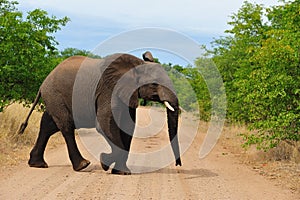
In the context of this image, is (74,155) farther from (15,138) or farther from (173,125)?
(15,138)

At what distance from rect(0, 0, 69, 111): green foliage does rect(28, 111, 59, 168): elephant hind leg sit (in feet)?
11.3

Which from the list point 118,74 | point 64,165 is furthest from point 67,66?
point 64,165

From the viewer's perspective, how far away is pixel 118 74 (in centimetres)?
1064

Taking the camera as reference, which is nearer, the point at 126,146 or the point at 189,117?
the point at 126,146

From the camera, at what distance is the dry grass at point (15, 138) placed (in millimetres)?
12188

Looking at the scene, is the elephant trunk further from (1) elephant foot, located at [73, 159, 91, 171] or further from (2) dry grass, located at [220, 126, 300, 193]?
(2) dry grass, located at [220, 126, 300, 193]

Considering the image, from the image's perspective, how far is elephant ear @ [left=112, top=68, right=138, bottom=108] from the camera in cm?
1049

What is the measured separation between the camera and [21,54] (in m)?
15.0

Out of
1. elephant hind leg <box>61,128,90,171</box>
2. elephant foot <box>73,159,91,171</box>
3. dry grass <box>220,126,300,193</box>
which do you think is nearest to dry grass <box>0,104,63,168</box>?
elephant hind leg <box>61,128,90,171</box>

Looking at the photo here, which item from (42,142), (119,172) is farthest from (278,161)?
(42,142)

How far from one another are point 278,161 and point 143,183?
468 cm

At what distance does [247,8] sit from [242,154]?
11.0 meters

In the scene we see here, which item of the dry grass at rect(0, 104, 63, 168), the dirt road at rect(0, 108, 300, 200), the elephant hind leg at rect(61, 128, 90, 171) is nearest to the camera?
the dirt road at rect(0, 108, 300, 200)

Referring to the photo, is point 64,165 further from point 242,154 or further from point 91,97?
point 242,154
